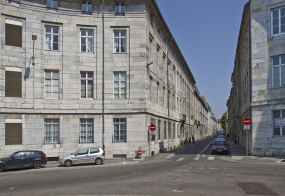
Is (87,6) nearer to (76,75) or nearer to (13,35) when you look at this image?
(76,75)

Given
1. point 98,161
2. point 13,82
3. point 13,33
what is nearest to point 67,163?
point 98,161

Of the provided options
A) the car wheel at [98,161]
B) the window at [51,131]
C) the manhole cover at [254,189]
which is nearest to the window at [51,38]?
the window at [51,131]

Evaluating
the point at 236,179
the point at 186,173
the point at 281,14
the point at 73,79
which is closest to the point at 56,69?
the point at 73,79

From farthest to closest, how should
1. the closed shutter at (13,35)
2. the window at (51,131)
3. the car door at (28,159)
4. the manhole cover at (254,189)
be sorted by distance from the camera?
the window at (51,131) < the closed shutter at (13,35) < the car door at (28,159) < the manhole cover at (254,189)

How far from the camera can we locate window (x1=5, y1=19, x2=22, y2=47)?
24.0m

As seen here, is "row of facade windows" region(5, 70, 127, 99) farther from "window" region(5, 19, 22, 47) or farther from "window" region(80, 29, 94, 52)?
"window" region(5, 19, 22, 47)

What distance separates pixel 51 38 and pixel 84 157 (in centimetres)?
1061

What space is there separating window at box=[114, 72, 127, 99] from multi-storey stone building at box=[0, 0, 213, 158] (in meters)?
0.09

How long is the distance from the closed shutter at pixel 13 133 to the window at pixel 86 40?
8397 millimetres

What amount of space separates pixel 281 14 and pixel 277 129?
31.3 feet

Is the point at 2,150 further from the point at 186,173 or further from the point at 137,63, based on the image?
the point at 186,173

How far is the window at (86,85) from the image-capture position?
26.4 metres

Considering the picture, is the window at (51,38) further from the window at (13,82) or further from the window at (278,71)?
the window at (278,71)

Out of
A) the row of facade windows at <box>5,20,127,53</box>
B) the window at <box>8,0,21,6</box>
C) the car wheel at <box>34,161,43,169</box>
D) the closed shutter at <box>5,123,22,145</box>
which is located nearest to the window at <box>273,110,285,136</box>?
the row of facade windows at <box>5,20,127,53</box>
